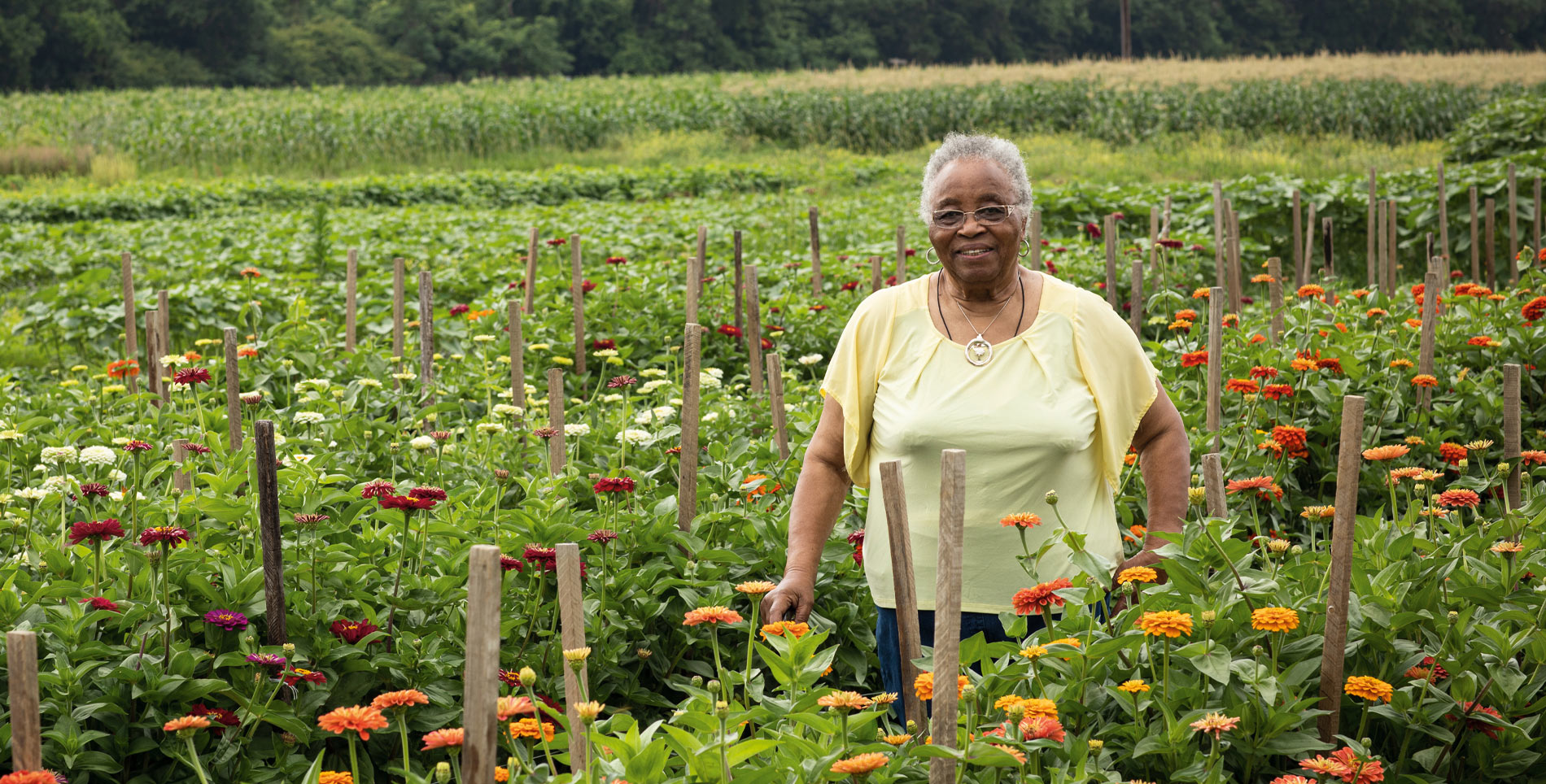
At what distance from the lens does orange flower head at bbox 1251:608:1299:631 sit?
172 centimetres

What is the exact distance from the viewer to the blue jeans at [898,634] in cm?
243

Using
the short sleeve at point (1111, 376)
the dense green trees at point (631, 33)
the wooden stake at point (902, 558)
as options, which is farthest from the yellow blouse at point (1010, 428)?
the dense green trees at point (631, 33)

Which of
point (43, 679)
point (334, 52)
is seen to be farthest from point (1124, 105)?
point (334, 52)

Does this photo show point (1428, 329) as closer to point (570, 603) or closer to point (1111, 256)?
point (1111, 256)

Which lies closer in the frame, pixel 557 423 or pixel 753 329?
pixel 557 423

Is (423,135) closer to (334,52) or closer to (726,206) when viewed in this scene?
(726,206)

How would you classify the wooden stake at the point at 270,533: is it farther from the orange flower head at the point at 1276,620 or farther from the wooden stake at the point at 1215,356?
the wooden stake at the point at 1215,356

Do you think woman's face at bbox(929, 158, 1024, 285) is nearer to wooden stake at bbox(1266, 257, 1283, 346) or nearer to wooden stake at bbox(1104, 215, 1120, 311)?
wooden stake at bbox(1266, 257, 1283, 346)

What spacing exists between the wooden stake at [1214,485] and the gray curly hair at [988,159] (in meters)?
0.64

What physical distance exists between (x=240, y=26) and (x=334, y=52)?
3841mm

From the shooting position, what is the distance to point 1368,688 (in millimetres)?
1796

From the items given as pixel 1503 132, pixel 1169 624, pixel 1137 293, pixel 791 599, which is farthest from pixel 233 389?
pixel 1503 132

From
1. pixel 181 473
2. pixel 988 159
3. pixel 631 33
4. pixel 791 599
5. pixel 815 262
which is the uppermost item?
pixel 631 33

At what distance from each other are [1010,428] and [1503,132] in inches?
501
